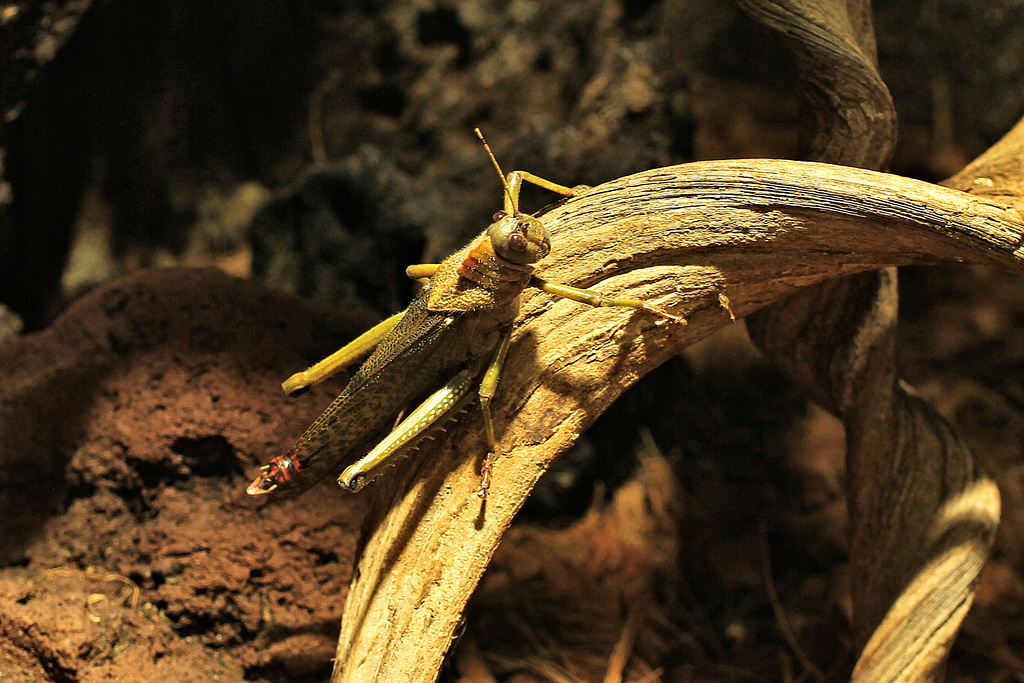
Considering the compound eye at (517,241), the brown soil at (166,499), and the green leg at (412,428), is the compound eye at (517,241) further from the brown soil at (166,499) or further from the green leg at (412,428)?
the brown soil at (166,499)

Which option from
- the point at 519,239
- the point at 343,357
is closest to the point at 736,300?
the point at 519,239

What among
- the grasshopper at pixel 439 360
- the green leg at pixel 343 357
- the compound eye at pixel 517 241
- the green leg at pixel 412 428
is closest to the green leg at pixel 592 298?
the grasshopper at pixel 439 360

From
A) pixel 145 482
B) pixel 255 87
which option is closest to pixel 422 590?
pixel 145 482

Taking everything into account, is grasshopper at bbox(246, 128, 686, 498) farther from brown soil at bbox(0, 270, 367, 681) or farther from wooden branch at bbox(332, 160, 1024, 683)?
brown soil at bbox(0, 270, 367, 681)

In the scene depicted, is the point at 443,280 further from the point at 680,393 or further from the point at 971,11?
the point at 971,11

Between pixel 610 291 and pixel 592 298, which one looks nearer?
pixel 592 298

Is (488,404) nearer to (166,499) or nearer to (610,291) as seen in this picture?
(610,291)

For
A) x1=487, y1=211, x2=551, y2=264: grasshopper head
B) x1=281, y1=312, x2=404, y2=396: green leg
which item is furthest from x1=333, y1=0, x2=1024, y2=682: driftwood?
x1=281, y1=312, x2=404, y2=396: green leg
